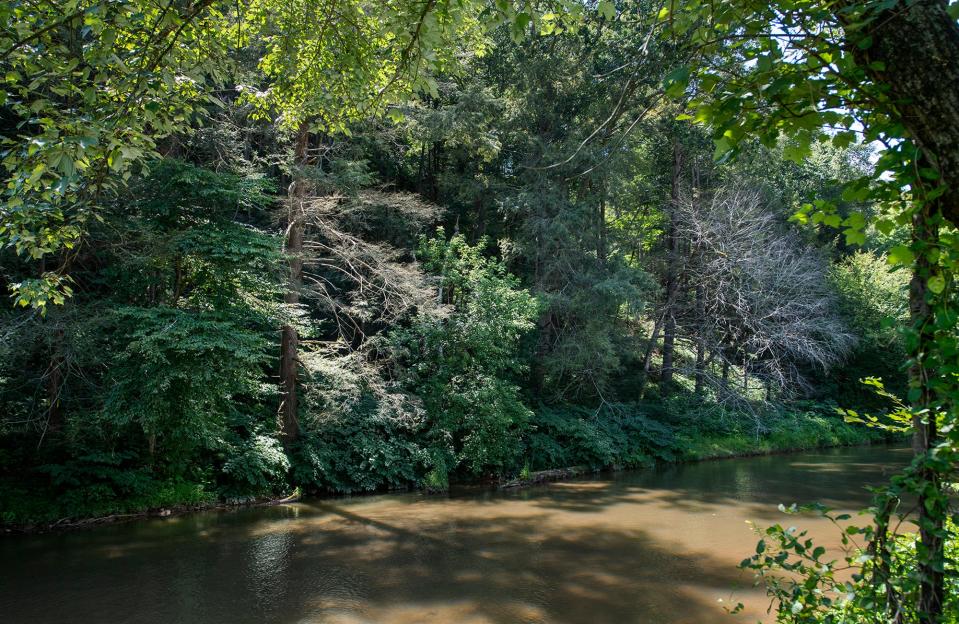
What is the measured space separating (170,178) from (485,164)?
9.73 metres

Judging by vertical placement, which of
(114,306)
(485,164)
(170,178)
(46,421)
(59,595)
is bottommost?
(59,595)

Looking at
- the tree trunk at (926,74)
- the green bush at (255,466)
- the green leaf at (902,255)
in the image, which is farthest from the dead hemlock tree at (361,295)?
the tree trunk at (926,74)

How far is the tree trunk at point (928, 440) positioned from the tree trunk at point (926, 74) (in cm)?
14

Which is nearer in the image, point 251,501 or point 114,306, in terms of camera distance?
point 114,306

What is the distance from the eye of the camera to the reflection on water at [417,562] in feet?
20.4

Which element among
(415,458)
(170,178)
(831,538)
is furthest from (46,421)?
(831,538)

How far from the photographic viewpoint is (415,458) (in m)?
12.5

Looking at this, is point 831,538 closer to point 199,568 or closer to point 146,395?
point 199,568

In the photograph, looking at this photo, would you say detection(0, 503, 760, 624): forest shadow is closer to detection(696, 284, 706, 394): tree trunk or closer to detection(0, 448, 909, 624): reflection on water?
detection(0, 448, 909, 624): reflection on water

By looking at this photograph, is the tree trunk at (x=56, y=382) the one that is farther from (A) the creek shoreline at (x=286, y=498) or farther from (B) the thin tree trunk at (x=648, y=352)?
(B) the thin tree trunk at (x=648, y=352)

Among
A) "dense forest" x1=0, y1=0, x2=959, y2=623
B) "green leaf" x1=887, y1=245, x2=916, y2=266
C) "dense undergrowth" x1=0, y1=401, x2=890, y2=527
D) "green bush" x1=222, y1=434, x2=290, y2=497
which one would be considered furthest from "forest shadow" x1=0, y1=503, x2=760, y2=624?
"green leaf" x1=887, y1=245, x2=916, y2=266

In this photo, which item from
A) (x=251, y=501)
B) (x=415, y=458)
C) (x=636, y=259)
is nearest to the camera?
(x=251, y=501)

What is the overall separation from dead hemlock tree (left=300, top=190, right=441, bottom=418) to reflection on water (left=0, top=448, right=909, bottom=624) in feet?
6.76

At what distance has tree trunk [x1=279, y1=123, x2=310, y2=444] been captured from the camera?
1211cm
